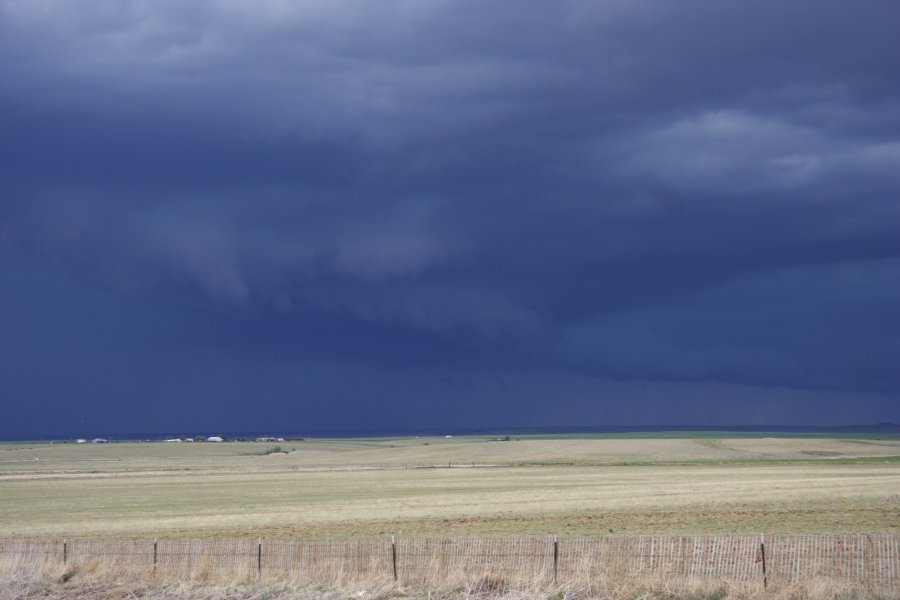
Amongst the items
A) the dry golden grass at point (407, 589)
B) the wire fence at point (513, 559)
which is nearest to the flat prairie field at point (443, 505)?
the wire fence at point (513, 559)

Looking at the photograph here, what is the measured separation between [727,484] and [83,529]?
148ft

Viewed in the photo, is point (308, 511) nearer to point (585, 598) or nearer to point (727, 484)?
point (727, 484)

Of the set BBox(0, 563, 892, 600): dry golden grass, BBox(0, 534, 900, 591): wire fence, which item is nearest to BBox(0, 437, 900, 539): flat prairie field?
BBox(0, 534, 900, 591): wire fence

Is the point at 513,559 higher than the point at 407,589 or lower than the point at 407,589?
higher

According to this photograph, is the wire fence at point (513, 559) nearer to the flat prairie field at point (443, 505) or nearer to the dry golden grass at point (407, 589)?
the dry golden grass at point (407, 589)

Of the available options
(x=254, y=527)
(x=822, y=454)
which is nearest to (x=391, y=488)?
(x=254, y=527)

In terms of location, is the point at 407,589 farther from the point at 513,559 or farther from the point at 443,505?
the point at 443,505

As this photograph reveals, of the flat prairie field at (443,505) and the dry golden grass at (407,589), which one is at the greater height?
the dry golden grass at (407,589)

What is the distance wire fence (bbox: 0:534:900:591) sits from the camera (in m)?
21.2

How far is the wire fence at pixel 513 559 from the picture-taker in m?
21.2

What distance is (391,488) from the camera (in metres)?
80.0

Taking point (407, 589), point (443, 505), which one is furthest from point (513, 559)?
point (443, 505)

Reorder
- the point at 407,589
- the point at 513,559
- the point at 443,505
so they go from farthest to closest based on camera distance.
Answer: the point at 443,505, the point at 513,559, the point at 407,589

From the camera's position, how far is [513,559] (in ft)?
79.5
